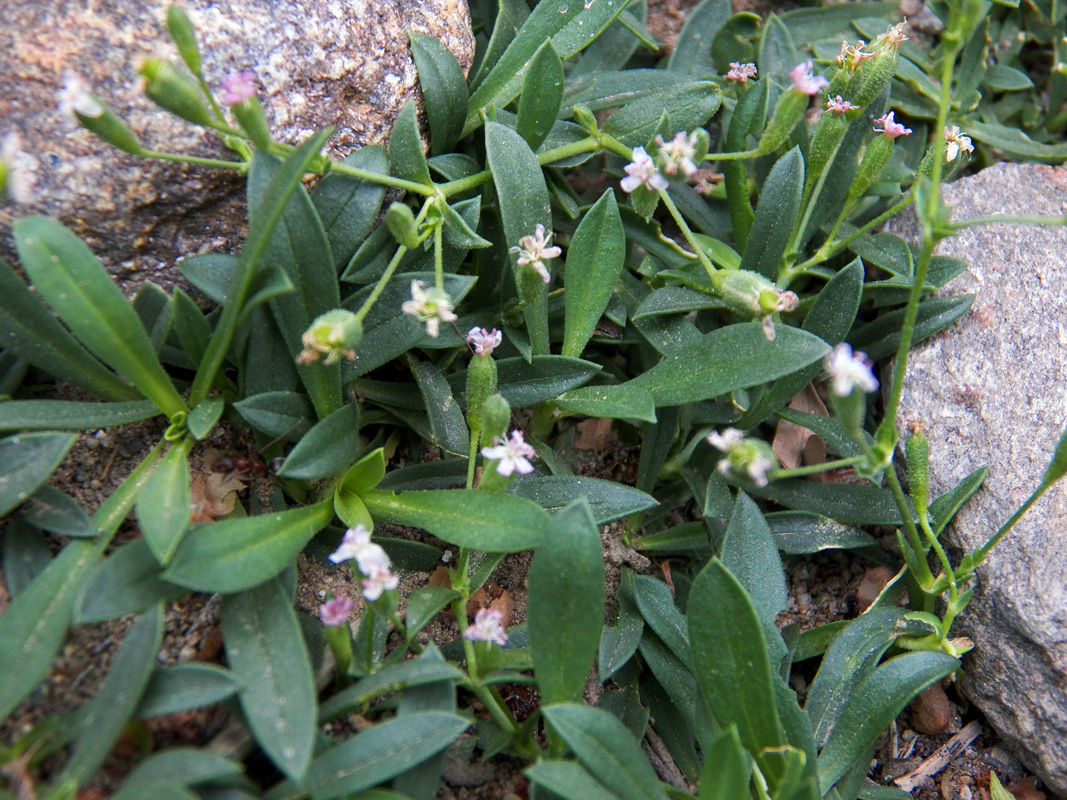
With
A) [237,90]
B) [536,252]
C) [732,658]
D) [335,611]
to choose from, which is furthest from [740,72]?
[335,611]

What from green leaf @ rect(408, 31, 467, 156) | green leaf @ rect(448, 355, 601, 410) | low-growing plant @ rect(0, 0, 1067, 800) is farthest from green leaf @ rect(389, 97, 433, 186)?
green leaf @ rect(448, 355, 601, 410)

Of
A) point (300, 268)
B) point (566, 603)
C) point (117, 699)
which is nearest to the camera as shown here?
point (117, 699)

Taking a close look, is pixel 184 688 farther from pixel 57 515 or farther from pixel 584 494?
pixel 584 494

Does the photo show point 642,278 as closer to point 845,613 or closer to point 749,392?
point 749,392

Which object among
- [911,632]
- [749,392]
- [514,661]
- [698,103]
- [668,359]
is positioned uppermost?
[698,103]

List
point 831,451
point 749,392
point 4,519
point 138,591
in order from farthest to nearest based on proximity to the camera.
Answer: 1. point 831,451
2. point 749,392
3. point 4,519
4. point 138,591

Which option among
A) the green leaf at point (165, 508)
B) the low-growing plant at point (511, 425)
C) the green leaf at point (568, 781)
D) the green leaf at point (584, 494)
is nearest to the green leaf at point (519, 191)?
the low-growing plant at point (511, 425)

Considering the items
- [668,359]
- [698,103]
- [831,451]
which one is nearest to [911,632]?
[831,451]
